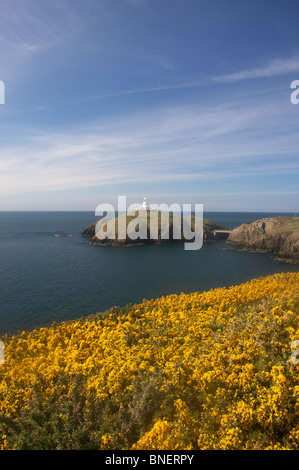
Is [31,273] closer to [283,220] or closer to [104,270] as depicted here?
[104,270]

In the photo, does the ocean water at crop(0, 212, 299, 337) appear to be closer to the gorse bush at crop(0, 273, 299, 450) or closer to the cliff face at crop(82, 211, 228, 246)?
the cliff face at crop(82, 211, 228, 246)

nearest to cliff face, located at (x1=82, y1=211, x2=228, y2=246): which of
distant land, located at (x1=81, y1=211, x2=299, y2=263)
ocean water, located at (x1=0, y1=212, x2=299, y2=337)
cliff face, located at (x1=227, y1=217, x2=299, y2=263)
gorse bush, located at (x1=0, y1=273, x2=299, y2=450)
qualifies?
distant land, located at (x1=81, y1=211, x2=299, y2=263)

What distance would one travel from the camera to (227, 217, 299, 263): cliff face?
6699 cm

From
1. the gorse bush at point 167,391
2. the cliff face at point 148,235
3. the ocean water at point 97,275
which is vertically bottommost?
the ocean water at point 97,275

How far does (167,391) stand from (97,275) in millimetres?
37966

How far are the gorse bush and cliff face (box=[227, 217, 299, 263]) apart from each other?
5682 cm

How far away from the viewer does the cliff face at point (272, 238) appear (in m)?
67.0

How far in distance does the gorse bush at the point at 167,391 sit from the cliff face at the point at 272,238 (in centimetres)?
5682

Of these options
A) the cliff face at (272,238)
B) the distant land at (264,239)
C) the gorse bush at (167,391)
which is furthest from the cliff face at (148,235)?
the gorse bush at (167,391)

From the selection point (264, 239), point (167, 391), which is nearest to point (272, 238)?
point (264, 239)

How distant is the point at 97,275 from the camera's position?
46656 mm

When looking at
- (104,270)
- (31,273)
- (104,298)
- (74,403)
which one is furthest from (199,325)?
(31,273)

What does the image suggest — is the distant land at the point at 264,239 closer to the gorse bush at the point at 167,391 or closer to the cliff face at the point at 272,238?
the cliff face at the point at 272,238
